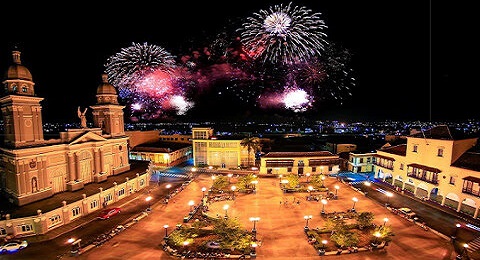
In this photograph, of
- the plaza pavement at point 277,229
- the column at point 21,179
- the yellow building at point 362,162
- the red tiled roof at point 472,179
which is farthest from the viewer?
the yellow building at point 362,162

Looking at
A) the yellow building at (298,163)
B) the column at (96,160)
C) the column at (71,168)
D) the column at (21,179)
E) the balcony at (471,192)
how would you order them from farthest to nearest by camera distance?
the yellow building at (298,163) → the column at (96,160) → the column at (71,168) → the balcony at (471,192) → the column at (21,179)

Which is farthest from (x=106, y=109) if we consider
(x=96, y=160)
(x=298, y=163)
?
(x=298, y=163)

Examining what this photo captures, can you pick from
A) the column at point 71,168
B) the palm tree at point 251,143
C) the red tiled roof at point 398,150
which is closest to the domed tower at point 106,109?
the column at point 71,168

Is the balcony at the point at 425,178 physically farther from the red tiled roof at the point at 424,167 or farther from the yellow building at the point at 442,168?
the red tiled roof at the point at 424,167

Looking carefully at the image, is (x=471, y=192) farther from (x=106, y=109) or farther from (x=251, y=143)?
(x=106, y=109)

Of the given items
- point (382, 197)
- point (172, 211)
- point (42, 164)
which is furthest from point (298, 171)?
point (42, 164)

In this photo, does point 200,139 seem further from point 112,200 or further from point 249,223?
point 249,223
